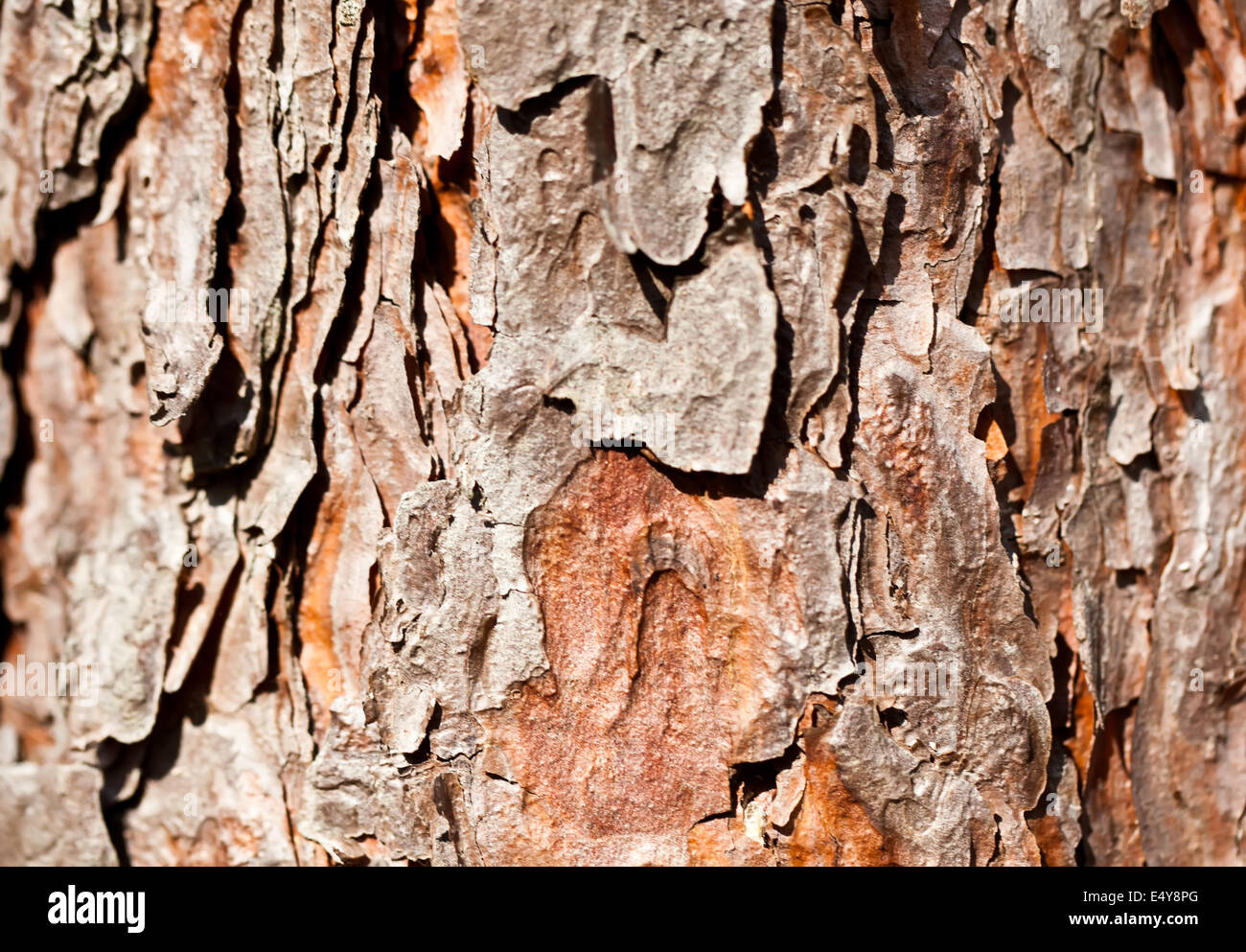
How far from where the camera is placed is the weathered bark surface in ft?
3.39

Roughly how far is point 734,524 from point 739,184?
1.30 feet

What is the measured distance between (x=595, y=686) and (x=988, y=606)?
52 cm

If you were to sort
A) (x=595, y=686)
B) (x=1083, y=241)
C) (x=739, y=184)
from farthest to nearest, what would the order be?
(x=1083, y=241), (x=595, y=686), (x=739, y=184)

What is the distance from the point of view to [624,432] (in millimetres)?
1032

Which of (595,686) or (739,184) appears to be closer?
(739,184)

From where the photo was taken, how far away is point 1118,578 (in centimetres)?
127

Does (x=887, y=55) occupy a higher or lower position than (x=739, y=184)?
higher

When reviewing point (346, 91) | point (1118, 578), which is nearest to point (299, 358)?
point (346, 91)

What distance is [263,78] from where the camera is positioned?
1182 mm

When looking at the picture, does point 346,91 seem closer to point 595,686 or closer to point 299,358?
point 299,358

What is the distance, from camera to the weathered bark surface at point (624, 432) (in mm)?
1032

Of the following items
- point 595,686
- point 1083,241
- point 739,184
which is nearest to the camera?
point 739,184

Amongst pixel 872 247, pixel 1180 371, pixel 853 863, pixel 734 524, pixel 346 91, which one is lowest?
pixel 853 863

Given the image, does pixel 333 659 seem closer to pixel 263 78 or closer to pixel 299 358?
pixel 299 358
